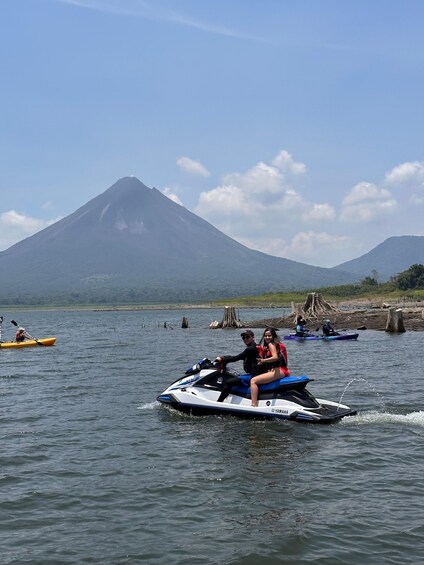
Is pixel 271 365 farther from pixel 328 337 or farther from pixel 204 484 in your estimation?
pixel 328 337

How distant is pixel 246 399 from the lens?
1662 centimetres

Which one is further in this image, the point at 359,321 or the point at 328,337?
the point at 359,321

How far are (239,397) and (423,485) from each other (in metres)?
6.61

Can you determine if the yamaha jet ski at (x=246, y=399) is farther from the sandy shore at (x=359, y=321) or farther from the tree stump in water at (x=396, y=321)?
the sandy shore at (x=359, y=321)

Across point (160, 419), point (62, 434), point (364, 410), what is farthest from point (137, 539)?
point (364, 410)

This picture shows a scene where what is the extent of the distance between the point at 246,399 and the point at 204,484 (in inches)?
215

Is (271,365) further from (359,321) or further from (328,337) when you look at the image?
(359,321)

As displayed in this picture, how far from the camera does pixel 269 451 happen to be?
44.3ft

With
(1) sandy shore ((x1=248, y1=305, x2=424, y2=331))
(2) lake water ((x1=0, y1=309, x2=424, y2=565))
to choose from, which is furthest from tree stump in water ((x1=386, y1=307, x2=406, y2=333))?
(2) lake water ((x1=0, y1=309, x2=424, y2=565))

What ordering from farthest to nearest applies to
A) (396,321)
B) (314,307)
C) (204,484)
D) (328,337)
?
(314,307)
(396,321)
(328,337)
(204,484)

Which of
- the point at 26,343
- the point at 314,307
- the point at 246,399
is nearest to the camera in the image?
the point at 246,399

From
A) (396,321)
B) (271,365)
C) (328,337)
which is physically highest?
(271,365)

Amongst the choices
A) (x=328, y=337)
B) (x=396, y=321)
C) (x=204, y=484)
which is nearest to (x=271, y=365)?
(x=204, y=484)

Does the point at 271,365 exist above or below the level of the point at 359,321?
above
